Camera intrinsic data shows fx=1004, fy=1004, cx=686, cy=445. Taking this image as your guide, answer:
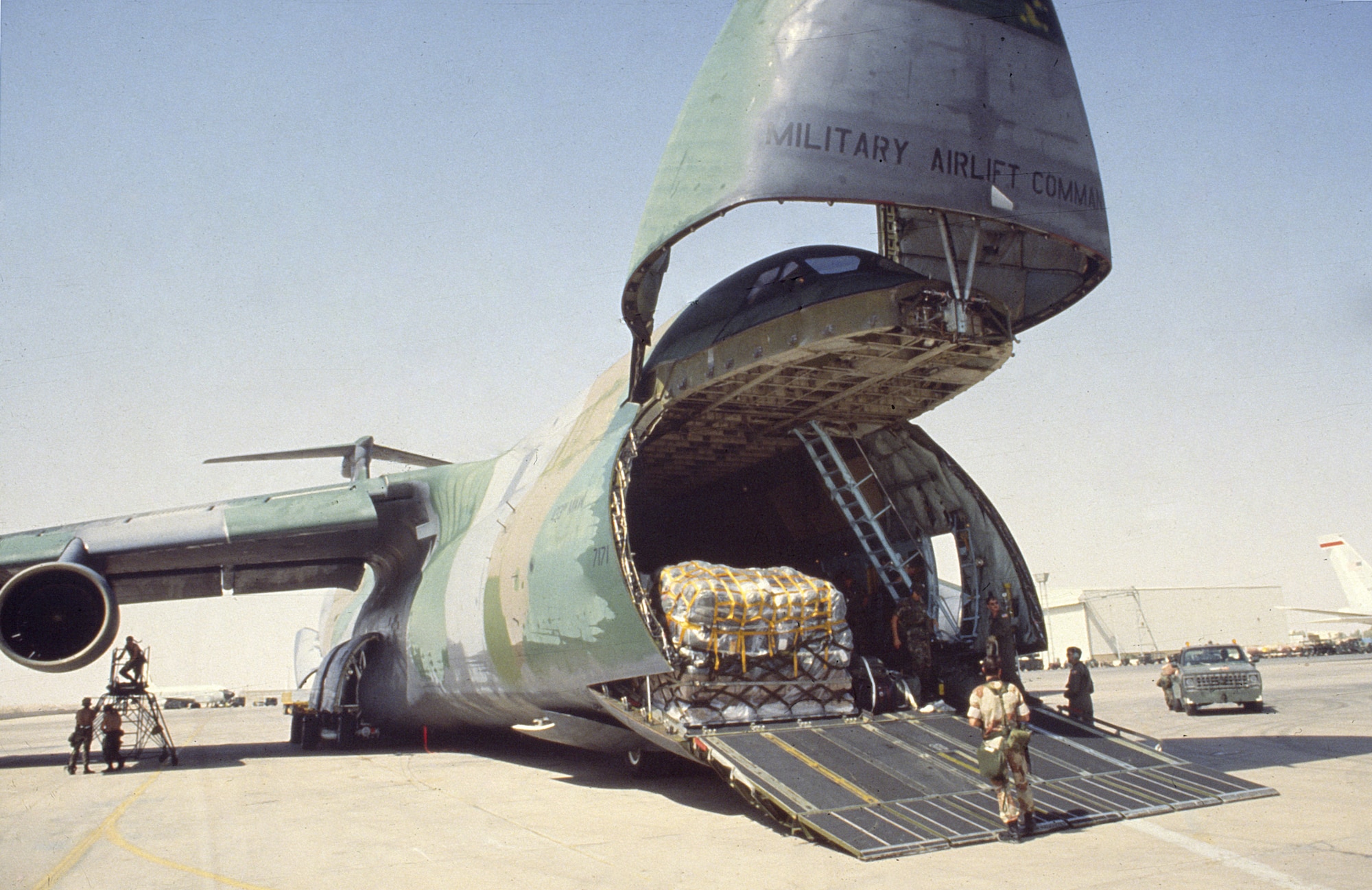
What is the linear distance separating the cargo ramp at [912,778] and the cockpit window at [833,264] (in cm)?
391

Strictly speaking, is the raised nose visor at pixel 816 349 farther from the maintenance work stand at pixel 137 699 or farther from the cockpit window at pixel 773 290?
the maintenance work stand at pixel 137 699

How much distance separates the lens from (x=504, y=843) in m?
7.08

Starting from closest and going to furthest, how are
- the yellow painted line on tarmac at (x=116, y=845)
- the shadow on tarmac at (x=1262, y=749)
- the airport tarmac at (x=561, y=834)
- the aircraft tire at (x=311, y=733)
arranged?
1. the airport tarmac at (x=561, y=834)
2. the yellow painted line on tarmac at (x=116, y=845)
3. the shadow on tarmac at (x=1262, y=749)
4. the aircraft tire at (x=311, y=733)

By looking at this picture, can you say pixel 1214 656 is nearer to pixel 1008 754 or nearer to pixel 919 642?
pixel 919 642

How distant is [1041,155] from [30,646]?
12837mm

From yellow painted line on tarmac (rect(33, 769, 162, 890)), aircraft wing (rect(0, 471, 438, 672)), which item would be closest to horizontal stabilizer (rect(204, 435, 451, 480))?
aircraft wing (rect(0, 471, 438, 672))

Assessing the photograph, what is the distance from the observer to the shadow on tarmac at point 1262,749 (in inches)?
401

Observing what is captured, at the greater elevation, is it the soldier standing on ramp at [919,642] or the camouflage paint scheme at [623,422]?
the camouflage paint scheme at [623,422]

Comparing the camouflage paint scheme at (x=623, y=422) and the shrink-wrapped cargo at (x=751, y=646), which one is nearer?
the camouflage paint scheme at (x=623, y=422)

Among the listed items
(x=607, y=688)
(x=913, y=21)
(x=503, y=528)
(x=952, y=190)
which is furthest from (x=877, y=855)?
(x=503, y=528)

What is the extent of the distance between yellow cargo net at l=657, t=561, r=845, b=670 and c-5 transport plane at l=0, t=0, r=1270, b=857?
0.27 m

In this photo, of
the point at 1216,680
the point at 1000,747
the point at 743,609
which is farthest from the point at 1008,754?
the point at 1216,680

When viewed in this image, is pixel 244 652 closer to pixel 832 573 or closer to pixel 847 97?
pixel 832 573

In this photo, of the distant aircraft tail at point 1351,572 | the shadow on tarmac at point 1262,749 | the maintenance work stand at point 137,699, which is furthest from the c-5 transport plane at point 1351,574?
the maintenance work stand at point 137,699
